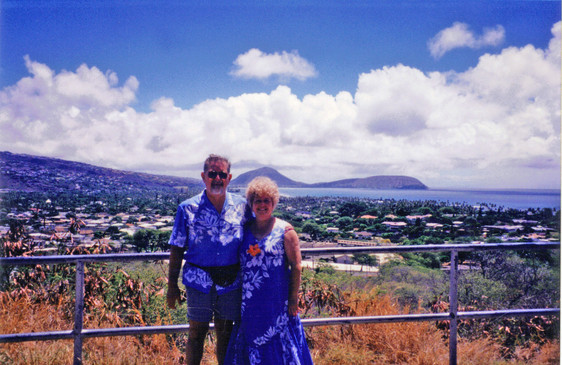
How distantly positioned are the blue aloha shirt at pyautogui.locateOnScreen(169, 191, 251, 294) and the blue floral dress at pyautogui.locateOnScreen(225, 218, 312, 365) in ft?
0.27

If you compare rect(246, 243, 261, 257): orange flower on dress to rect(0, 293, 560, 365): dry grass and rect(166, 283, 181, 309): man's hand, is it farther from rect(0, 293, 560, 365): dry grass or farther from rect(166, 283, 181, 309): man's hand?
rect(0, 293, 560, 365): dry grass

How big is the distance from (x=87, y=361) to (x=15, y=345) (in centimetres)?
60

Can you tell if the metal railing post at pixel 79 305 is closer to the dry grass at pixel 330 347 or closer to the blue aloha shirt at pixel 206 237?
the dry grass at pixel 330 347

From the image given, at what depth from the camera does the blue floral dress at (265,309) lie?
2332 mm

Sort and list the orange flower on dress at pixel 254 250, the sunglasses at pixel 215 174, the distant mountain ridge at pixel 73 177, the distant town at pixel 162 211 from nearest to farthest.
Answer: the orange flower on dress at pixel 254 250
the sunglasses at pixel 215 174
the distant town at pixel 162 211
the distant mountain ridge at pixel 73 177

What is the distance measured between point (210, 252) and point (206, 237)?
0.09 meters

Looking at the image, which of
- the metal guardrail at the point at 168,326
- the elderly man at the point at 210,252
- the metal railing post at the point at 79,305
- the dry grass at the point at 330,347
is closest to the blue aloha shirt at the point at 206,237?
the elderly man at the point at 210,252

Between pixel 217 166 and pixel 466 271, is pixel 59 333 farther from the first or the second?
pixel 466 271

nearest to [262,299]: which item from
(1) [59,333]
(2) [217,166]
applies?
(2) [217,166]

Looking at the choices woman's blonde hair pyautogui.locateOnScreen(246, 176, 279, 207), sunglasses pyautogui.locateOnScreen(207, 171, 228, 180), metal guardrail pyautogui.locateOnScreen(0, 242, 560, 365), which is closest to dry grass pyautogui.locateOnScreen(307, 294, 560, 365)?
metal guardrail pyautogui.locateOnScreen(0, 242, 560, 365)

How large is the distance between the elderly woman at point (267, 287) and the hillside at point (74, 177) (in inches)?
504

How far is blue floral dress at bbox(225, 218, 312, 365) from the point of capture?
2.33m

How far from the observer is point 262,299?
2.35 m

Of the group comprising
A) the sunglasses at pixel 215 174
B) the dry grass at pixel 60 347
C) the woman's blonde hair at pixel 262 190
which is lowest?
the dry grass at pixel 60 347
